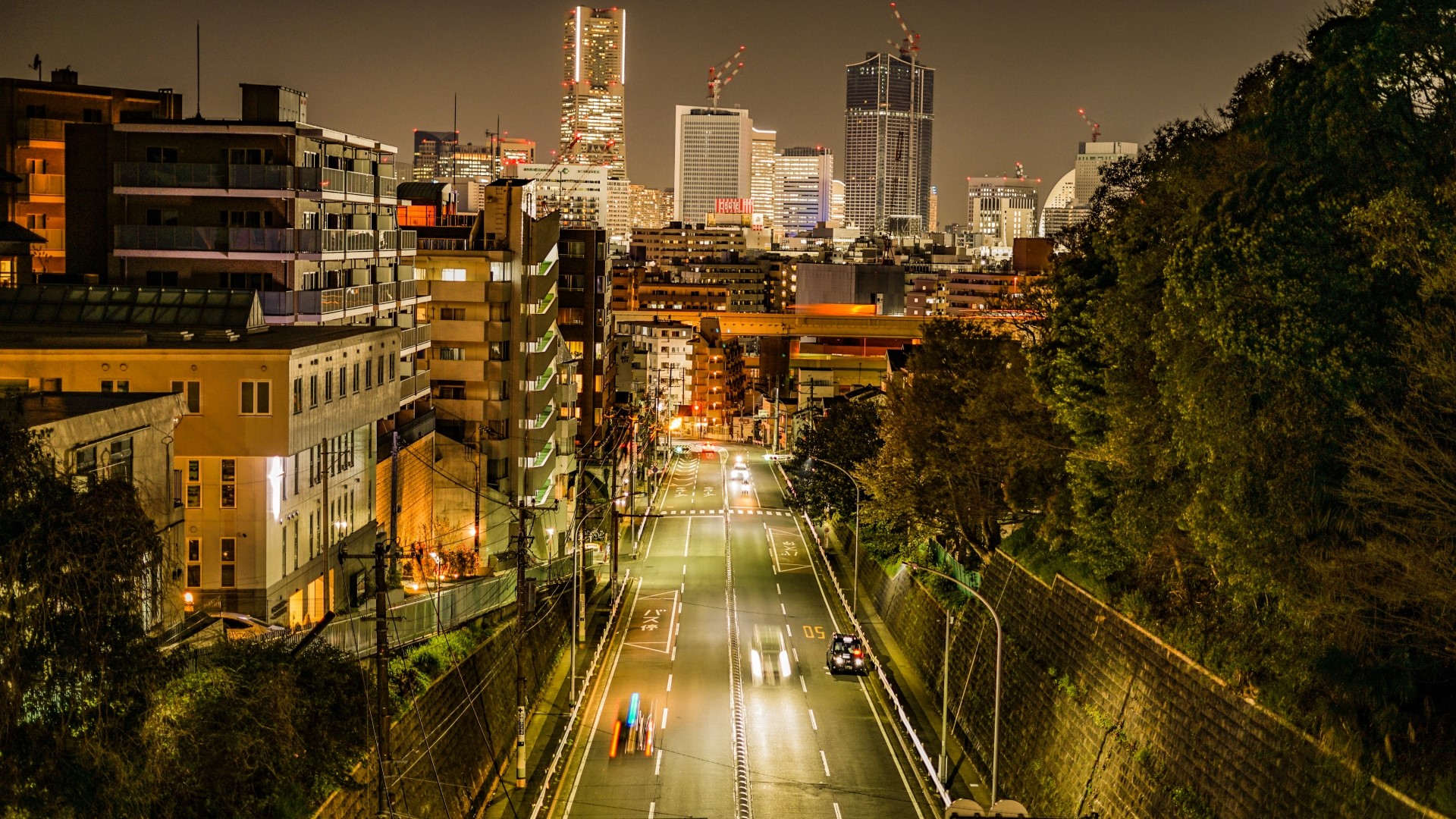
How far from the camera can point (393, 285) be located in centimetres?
5928

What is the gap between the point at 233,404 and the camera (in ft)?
116

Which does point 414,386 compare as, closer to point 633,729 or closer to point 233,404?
point 233,404

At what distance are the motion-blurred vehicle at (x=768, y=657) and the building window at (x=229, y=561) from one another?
1780cm

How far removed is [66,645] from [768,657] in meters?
35.8

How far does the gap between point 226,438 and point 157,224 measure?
626 inches

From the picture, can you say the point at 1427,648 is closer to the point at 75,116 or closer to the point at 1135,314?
the point at 1135,314

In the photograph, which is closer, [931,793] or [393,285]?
[931,793]

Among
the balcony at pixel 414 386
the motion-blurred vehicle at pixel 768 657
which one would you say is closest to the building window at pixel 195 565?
the balcony at pixel 414 386

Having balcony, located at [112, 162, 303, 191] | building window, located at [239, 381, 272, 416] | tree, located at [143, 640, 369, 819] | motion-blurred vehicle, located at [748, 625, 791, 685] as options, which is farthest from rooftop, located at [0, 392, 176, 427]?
motion-blurred vehicle, located at [748, 625, 791, 685]

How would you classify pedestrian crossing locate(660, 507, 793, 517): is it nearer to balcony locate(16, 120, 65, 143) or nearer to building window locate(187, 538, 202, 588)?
balcony locate(16, 120, 65, 143)

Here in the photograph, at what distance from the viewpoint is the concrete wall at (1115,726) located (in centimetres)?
2203

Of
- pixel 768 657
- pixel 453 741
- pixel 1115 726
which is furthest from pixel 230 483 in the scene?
pixel 1115 726

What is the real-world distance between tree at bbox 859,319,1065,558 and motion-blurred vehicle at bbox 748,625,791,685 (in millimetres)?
6474

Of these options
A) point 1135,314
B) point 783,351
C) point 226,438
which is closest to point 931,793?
point 1135,314
